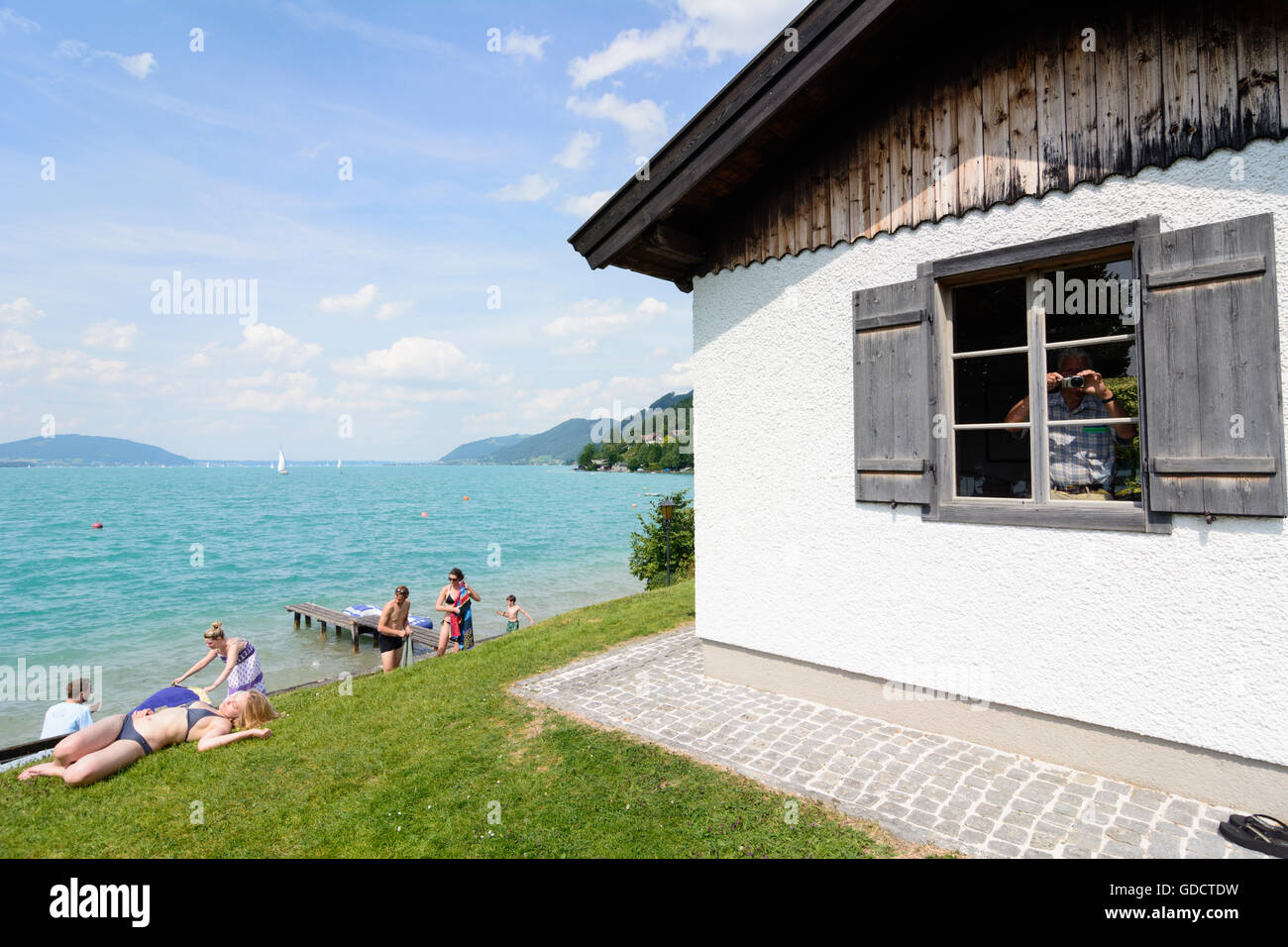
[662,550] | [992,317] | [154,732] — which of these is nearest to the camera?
[154,732]

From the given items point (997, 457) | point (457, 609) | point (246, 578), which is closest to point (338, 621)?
point (457, 609)

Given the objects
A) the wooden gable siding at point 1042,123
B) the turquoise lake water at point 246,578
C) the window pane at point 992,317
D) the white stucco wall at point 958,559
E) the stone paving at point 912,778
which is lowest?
the turquoise lake water at point 246,578

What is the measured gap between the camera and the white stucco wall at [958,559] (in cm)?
383

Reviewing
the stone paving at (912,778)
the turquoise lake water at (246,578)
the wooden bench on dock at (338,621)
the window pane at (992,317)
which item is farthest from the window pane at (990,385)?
the wooden bench on dock at (338,621)

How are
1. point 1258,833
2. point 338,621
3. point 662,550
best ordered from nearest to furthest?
point 1258,833 → point 662,550 → point 338,621

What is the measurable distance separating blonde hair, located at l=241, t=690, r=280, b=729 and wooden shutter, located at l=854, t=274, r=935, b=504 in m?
6.39

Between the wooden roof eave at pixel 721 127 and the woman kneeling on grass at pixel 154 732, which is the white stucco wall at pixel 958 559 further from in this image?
the woman kneeling on grass at pixel 154 732

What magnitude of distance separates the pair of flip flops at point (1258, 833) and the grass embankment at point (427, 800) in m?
1.87

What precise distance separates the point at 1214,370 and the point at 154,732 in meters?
9.13

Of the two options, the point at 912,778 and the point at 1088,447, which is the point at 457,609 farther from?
the point at 1088,447

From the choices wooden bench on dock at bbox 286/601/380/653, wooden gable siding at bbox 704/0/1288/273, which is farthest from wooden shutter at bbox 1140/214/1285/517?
wooden bench on dock at bbox 286/601/380/653

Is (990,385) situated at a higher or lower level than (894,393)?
higher

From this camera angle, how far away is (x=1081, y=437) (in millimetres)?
4695
